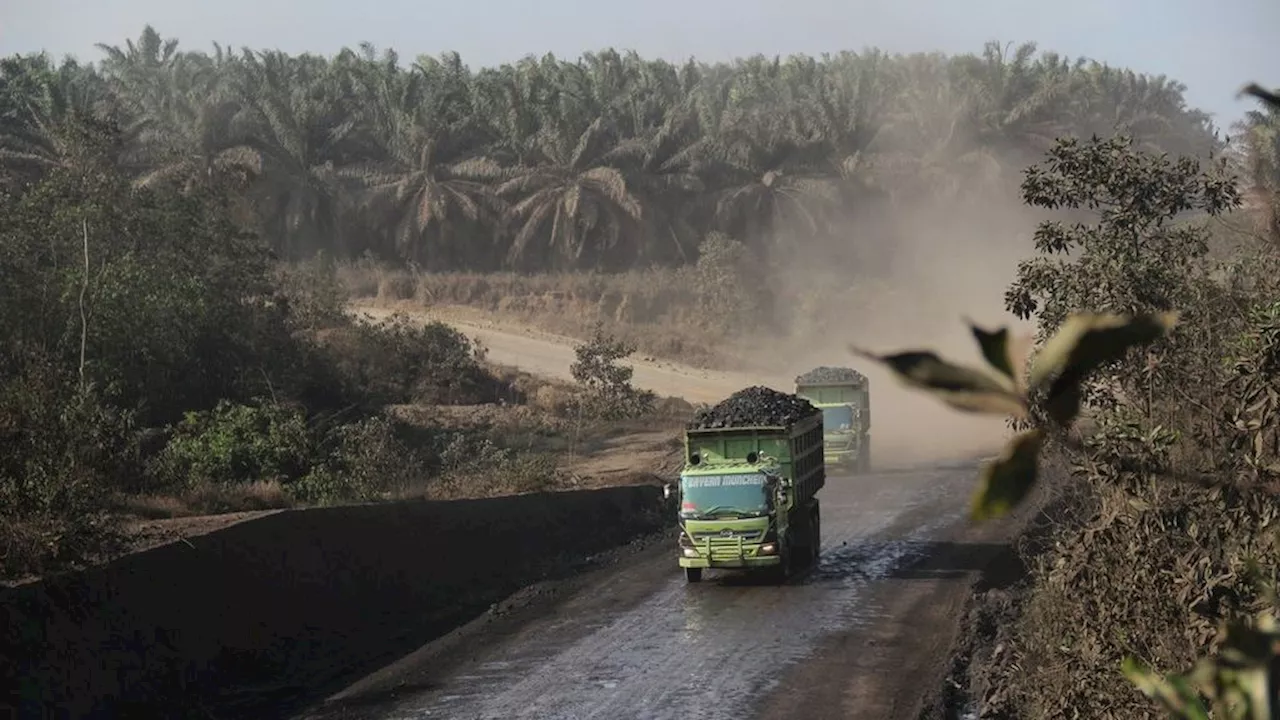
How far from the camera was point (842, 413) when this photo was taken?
40.1 meters

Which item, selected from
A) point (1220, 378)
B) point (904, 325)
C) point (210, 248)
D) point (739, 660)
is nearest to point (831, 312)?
point (904, 325)

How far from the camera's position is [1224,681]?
7.11ft

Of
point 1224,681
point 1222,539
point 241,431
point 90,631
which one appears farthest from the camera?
point 241,431

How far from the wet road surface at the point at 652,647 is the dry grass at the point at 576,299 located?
3574 cm

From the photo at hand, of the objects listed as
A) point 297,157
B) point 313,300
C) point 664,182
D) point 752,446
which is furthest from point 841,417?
point 297,157

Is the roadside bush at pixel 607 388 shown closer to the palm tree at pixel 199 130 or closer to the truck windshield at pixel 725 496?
the palm tree at pixel 199 130

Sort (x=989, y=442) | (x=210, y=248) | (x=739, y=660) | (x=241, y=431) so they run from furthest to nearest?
1. (x=989, y=442)
2. (x=210, y=248)
3. (x=241, y=431)
4. (x=739, y=660)

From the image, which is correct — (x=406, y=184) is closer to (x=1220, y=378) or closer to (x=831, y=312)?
(x=831, y=312)

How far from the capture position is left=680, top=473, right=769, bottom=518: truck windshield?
23609 mm

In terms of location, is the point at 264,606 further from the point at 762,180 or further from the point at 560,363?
the point at 762,180

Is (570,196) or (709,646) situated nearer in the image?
(709,646)

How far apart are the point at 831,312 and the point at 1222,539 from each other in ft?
193

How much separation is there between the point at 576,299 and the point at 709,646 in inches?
1880

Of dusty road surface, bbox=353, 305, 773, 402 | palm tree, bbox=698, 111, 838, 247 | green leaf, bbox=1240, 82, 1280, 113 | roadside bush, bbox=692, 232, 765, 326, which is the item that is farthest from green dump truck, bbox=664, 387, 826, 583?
palm tree, bbox=698, 111, 838, 247
